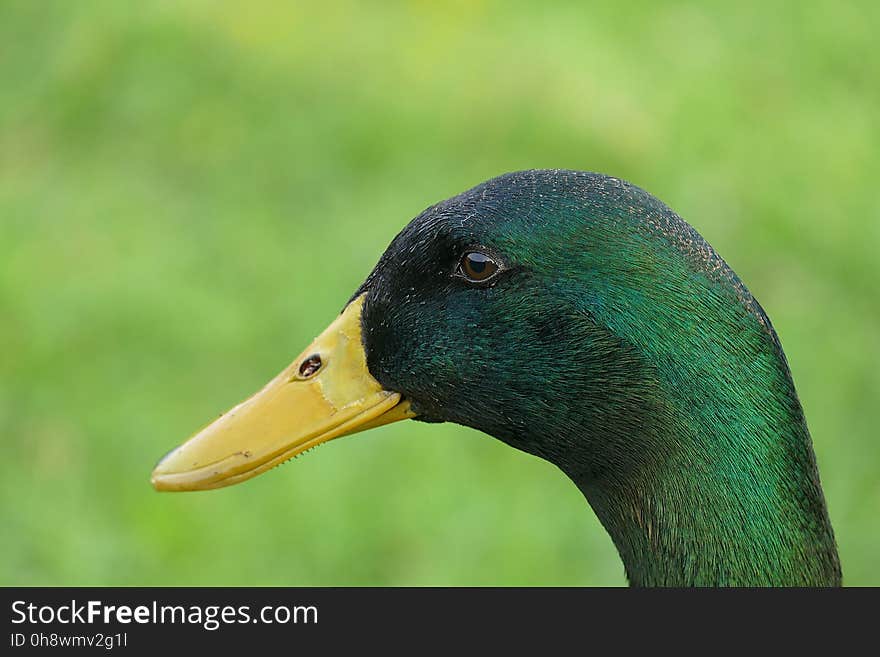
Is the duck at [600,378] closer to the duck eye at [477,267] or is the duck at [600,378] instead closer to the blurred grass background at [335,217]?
the duck eye at [477,267]

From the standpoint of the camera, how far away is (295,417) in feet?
6.75

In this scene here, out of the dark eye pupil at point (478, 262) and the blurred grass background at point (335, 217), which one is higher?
the blurred grass background at point (335, 217)

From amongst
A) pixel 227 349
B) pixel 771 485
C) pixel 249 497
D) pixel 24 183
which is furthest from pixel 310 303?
pixel 771 485

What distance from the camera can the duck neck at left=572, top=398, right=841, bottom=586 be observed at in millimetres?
1790

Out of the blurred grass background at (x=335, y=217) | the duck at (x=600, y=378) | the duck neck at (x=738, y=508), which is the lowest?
the duck neck at (x=738, y=508)

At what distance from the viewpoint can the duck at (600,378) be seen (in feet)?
5.89

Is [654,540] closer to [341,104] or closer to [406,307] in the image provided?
[406,307]

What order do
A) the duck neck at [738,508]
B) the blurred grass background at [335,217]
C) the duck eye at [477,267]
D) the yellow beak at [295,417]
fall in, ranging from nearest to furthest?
1. the duck neck at [738,508]
2. the duck eye at [477,267]
3. the yellow beak at [295,417]
4. the blurred grass background at [335,217]

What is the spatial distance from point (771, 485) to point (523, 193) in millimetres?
519

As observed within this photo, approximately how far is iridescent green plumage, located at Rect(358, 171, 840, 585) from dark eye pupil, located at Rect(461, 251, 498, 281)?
15 millimetres

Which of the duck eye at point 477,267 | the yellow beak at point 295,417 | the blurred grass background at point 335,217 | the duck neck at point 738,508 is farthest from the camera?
the blurred grass background at point 335,217

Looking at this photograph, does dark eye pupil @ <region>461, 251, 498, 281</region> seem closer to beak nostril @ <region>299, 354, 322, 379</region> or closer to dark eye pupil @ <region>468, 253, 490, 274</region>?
dark eye pupil @ <region>468, 253, 490, 274</region>

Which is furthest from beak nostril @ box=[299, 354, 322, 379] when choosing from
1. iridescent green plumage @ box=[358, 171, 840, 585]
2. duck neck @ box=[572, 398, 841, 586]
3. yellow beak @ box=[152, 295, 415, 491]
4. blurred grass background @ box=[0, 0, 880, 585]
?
blurred grass background @ box=[0, 0, 880, 585]

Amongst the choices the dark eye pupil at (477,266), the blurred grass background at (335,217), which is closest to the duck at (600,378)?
the dark eye pupil at (477,266)
